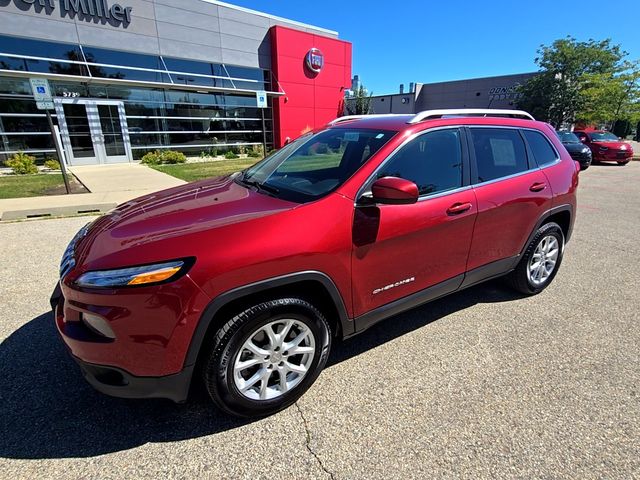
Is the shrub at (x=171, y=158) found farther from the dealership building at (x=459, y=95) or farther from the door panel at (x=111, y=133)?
the dealership building at (x=459, y=95)

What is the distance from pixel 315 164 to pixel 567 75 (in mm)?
41938

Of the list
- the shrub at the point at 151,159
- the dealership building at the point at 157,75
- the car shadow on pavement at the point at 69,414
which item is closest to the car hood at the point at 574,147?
the dealership building at the point at 157,75

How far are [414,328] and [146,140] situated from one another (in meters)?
18.3

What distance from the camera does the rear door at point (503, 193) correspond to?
304 centimetres

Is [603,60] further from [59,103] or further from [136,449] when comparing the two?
[136,449]

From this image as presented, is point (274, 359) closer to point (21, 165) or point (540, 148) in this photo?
point (540, 148)

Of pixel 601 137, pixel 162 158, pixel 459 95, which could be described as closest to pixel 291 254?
pixel 162 158

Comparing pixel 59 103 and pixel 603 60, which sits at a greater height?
pixel 603 60

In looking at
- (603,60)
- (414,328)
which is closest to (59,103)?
(414,328)

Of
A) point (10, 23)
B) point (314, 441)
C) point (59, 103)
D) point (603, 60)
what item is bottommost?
point (314, 441)

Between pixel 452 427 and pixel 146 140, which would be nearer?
pixel 452 427

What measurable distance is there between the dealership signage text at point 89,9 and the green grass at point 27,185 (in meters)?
7.25

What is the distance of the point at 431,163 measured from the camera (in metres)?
2.80

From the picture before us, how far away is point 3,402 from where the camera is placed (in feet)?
7.55
